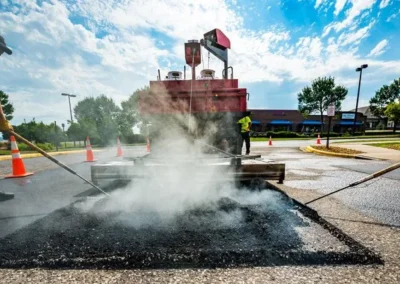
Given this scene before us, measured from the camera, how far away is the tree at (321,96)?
48188 millimetres

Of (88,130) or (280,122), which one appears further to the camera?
(280,122)

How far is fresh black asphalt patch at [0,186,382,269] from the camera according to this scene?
1775 millimetres

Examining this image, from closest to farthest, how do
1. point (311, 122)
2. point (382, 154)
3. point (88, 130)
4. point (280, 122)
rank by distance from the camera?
point (382, 154) < point (88, 130) < point (280, 122) < point (311, 122)

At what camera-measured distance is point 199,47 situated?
4586 millimetres

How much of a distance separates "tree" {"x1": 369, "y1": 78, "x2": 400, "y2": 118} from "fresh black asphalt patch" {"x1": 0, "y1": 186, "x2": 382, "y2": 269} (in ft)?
228

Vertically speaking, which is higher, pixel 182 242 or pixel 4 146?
pixel 182 242

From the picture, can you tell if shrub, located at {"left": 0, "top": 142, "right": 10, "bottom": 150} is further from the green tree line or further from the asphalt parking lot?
the asphalt parking lot

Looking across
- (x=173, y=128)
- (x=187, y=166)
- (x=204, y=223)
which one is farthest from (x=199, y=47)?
(x=204, y=223)

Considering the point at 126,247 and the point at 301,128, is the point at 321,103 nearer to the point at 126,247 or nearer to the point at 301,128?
the point at 301,128

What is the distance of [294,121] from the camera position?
1823 inches

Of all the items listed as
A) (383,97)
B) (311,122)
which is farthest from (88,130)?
(383,97)

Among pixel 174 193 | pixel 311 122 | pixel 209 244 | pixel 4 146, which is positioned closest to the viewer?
pixel 209 244

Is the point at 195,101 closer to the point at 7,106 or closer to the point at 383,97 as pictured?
the point at 7,106

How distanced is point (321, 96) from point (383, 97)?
886 inches
